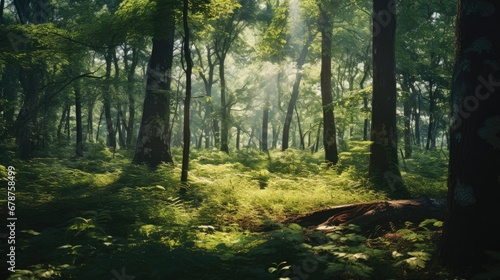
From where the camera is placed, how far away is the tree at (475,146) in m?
3.02

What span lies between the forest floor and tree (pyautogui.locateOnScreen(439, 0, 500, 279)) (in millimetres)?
371

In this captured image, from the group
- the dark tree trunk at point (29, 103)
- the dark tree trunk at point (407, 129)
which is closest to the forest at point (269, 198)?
the dark tree trunk at point (29, 103)

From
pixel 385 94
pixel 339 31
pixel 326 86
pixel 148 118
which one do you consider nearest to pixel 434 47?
pixel 339 31

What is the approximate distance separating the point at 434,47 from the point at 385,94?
45.5ft

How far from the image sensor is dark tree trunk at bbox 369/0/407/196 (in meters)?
8.45

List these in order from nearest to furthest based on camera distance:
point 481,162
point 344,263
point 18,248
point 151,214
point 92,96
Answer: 1. point 481,162
2. point 344,263
3. point 18,248
4. point 151,214
5. point 92,96

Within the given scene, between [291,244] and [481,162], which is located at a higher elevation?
[481,162]

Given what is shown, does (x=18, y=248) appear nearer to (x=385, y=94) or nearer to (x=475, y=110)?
(x=475, y=110)

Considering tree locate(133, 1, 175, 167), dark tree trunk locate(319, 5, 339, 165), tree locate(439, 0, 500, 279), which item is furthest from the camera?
dark tree trunk locate(319, 5, 339, 165)

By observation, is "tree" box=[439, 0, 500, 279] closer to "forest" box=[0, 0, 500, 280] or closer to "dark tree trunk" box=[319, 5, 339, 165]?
"forest" box=[0, 0, 500, 280]

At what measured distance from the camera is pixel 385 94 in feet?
27.8

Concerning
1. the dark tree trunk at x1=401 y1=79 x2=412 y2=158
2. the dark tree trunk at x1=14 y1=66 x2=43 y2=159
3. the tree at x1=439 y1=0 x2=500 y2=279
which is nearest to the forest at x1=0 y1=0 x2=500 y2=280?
the tree at x1=439 y1=0 x2=500 y2=279

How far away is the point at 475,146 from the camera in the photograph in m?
3.11

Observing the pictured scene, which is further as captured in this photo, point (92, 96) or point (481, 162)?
point (92, 96)
